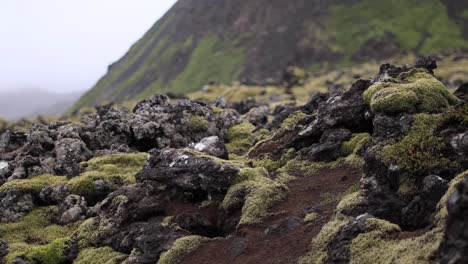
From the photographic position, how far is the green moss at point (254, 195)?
23.5 m

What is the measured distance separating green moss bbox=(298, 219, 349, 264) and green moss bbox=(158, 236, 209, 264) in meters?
5.90

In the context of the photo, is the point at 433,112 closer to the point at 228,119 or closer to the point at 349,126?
the point at 349,126

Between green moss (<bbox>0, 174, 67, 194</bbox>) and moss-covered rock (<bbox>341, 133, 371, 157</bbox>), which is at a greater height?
green moss (<bbox>0, 174, 67, 194</bbox>)

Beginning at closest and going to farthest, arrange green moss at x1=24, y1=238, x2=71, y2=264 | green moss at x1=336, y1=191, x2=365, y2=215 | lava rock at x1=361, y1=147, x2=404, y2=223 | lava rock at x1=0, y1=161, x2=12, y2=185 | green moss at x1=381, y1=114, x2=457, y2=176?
lava rock at x1=361, y1=147, x2=404, y2=223
green moss at x1=381, y1=114, x2=457, y2=176
green moss at x1=336, y1=191, x2=365, y2=215
green moss at x1=24, y1=238, x2=71, y2=264
lava rock at x1=0, y1=161, x2=12, y2=185

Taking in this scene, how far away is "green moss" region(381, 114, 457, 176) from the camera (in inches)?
786

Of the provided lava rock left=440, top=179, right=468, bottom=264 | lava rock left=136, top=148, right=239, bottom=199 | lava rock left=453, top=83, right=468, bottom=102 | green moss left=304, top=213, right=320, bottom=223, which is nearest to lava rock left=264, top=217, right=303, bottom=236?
green moss left=304, top=213, right=320, bottom=223

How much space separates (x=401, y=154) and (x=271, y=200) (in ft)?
22.5

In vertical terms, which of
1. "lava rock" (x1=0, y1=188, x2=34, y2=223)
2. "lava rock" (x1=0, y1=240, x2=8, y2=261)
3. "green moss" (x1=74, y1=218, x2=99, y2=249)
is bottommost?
"green moss" (x1=74, y1=218, x2=99, y2=249)

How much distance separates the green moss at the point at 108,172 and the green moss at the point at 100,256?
293 inches

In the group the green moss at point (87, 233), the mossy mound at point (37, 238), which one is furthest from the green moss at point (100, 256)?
the mossy mound at point (37, 238)

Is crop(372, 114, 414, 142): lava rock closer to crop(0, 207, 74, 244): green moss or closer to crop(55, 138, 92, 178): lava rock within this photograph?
crop(0, 207, 74, 244): green moss

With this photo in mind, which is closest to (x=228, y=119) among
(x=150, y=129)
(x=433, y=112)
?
(x=150, y=129)

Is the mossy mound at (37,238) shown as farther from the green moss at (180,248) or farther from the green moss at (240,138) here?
the green moss at (240,138)

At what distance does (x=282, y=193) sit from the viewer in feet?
83.1
